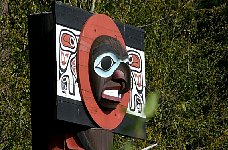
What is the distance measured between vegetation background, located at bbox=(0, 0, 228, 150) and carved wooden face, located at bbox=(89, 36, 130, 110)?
99.3 inches

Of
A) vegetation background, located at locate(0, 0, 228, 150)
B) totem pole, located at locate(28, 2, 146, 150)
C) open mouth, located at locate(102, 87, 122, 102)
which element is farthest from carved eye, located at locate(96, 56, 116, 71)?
vegetation background, located at locate(0, 0, 228, 150)

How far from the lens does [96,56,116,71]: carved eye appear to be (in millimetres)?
4082

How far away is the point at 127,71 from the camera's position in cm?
418

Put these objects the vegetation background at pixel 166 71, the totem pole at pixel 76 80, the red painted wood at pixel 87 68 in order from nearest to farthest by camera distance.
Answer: the totem pole at pixel 76 80 < the red painted wood at pixel 87 68 < the vegetation background at pixel 166 71

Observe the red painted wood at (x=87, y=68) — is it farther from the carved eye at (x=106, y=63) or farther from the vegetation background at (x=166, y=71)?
the vegetation background at (x=166, y=71)

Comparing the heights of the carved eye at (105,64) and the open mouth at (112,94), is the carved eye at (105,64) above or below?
above

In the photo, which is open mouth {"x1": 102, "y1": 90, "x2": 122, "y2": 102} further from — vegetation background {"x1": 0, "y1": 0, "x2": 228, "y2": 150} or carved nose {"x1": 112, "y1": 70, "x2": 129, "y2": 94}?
vegetation background {"x1": 0, "y1": 0, "x2": 228, "y2": 150}

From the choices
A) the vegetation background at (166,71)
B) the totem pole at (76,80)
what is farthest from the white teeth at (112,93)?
the vegetation background at (166,71)

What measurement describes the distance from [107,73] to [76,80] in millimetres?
205

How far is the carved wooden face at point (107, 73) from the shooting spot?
403 cm

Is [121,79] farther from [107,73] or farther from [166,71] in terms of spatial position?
[166,71]

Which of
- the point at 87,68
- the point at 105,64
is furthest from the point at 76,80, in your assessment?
the point at 105,64

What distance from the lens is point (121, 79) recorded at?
13.4 feet

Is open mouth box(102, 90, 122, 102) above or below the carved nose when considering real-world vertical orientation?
below
